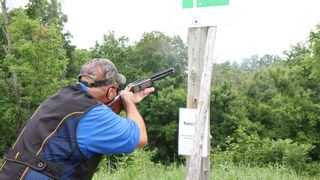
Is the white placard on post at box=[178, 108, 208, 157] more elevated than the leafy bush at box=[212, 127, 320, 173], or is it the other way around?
the white placard on post at box=[178, 108, 208, 157]

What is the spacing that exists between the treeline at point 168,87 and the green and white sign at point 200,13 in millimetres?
19817

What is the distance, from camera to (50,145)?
8.75 ft

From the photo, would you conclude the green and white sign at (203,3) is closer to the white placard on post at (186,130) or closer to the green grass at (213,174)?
the white placard on post at (186,130)

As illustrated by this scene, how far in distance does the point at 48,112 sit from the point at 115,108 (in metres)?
0.56

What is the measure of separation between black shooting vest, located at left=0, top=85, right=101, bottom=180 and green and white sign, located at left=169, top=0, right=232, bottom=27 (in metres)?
0.90

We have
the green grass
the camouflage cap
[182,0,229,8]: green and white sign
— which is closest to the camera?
the camouflage cap

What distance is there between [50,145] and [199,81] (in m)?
1.20

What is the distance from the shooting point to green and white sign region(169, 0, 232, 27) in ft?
10.2

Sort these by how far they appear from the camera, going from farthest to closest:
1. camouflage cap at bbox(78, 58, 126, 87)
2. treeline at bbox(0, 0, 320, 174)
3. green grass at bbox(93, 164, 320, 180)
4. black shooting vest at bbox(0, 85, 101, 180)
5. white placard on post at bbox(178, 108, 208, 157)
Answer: treeline at bbox(0, 0, 320, 174) < green grass at bbox(93, 164, 320, 180) < white placard on post at bbox(178, 108, 208, 157) < camouflage cap at bbox(78, 58, 126, 87) < black shooting vest at bbox(0, 85, 101, 180)

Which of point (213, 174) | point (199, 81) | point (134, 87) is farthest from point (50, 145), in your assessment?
point (213, 174)

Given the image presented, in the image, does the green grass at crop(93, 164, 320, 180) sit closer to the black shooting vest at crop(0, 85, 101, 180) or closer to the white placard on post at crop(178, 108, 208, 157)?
the white placard on post at crop(178, 108, 208, 157)

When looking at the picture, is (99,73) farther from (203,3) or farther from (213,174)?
(213,174)

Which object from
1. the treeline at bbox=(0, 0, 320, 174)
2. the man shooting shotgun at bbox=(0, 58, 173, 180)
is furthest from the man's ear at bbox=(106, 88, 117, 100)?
the treeline at bbox=(0, 0, 320, 174)

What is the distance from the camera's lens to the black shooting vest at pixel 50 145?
2668mm
